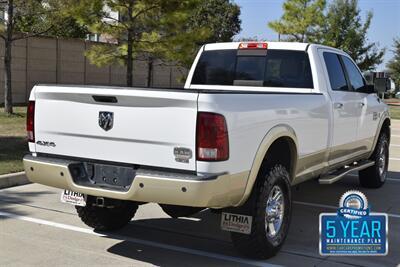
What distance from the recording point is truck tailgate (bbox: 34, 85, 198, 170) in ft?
13.8

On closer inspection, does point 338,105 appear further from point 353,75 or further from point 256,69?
point 353,75

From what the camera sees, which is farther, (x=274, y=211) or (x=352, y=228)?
(x=274, y=211)

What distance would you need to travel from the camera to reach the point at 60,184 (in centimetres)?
477

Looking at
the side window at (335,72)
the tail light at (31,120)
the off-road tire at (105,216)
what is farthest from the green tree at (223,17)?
the tail light at (31,120)

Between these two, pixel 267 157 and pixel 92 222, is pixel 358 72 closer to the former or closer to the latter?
pixel 267 157

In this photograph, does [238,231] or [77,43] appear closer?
[238,231]

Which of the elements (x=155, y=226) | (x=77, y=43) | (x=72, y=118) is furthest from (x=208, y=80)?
(x=77, y=43)

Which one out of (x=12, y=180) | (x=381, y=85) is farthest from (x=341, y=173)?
(x=12, y=180)

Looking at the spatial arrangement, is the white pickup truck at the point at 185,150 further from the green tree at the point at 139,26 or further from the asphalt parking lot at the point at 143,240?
the green tree at the point at 139,26

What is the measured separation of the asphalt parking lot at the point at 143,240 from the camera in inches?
197

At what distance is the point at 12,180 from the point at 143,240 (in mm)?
3156

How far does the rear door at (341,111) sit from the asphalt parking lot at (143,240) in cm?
83

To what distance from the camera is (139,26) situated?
14.9 meters

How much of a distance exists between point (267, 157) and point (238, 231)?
0.75m
